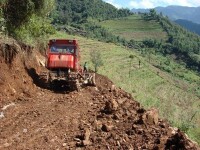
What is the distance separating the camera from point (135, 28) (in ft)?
586

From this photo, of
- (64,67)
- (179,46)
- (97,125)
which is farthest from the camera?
(179,46)

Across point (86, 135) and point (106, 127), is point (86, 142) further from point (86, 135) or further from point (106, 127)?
point (106, 127)

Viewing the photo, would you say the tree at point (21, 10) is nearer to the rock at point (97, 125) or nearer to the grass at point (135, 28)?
the rock at point (97, 125)

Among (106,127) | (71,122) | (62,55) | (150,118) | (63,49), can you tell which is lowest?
(71,122)

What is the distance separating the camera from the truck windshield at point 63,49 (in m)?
23.4

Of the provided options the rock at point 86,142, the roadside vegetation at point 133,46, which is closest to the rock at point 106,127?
the rock at point 86,142

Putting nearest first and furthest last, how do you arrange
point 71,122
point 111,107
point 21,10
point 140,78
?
point 71,122, point 111,107, point 21,10, point 140,78

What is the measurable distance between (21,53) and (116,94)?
5702 millimetres

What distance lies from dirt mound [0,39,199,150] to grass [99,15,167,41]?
142648 mm

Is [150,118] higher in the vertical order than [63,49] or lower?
lower

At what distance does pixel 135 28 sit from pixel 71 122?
165m

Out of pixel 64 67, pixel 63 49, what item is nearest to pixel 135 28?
pixel 63 49

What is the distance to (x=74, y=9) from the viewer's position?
620 ft

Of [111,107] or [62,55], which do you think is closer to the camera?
[111,107]
